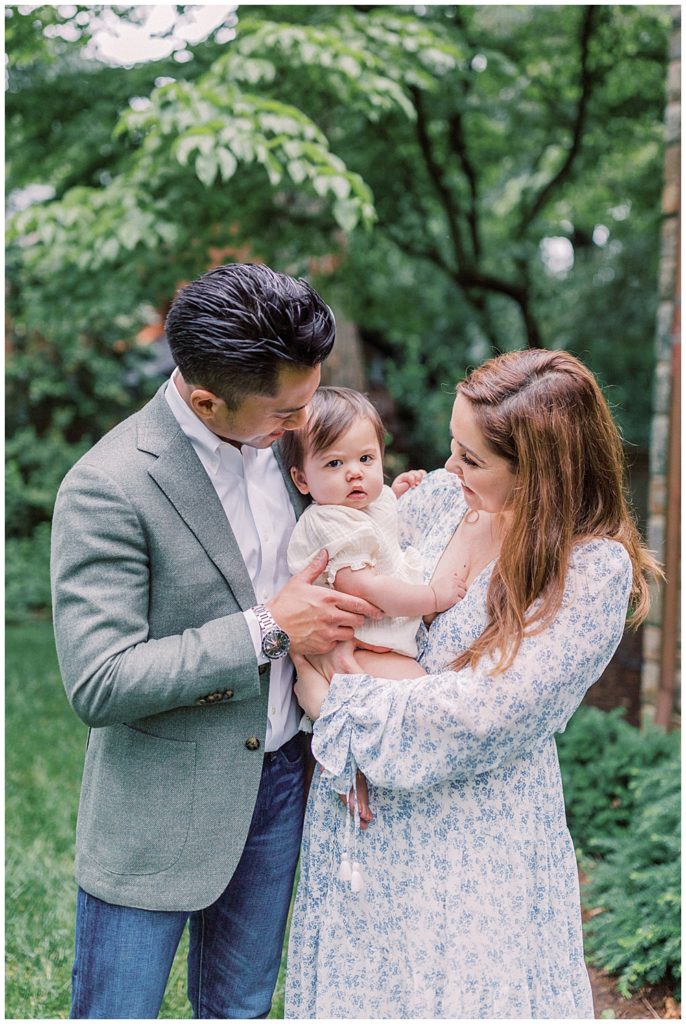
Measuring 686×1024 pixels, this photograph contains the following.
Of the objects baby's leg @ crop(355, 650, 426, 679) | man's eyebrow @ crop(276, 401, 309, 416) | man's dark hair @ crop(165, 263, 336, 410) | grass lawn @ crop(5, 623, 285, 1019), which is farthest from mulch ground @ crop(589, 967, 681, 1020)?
man's dark hair @ crop(165, 263, 336, 410)

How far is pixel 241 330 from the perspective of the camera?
168cm

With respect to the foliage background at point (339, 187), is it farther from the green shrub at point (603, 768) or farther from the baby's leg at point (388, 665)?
the green shrub at point (603, 768)

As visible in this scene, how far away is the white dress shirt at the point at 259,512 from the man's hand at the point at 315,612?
80 millimetres

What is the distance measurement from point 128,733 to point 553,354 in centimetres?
116

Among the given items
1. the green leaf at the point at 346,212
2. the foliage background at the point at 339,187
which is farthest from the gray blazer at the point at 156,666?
the green leaf at the point at 346,212

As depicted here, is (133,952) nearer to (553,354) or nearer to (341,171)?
(553,354)

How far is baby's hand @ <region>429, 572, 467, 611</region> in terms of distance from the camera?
6.36 feet

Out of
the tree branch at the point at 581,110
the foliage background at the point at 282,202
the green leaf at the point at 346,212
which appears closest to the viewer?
the foliage background at the point at 282,202

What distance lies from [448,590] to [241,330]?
70cm

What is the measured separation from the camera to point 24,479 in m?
10.2

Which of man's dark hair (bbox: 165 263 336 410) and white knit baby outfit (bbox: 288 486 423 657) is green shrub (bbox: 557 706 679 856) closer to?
white knit baby outfit (bbox: 288 486 423 657)

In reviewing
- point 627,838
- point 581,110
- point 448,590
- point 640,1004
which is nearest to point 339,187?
point 448,590

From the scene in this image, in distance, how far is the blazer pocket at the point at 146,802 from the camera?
5.99ft

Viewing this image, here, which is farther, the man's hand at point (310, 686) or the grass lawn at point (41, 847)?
the grass lawn at point (41, 847)
